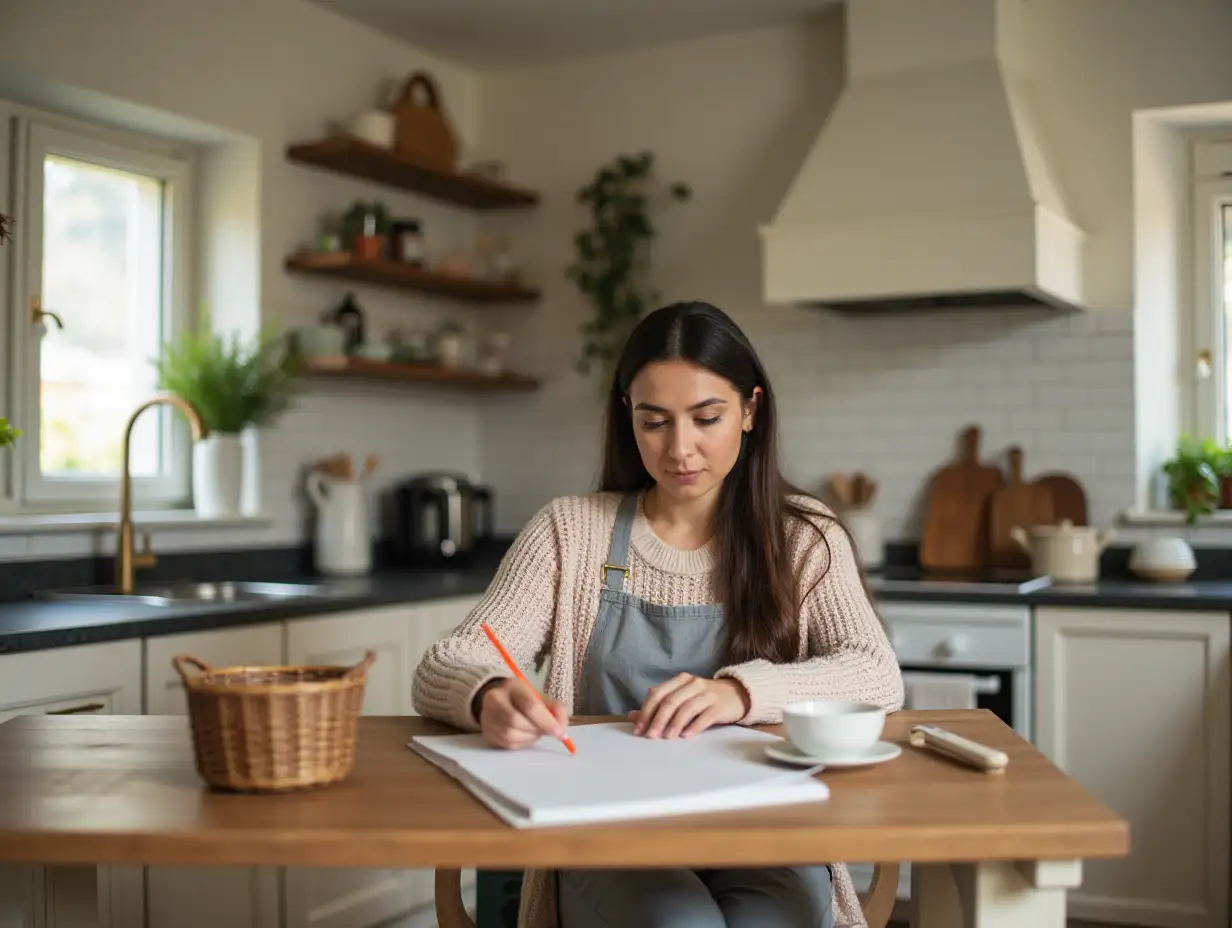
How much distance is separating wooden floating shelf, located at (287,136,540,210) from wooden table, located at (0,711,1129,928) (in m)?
2.83

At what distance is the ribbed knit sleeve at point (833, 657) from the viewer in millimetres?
1832

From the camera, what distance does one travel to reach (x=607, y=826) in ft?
4.44

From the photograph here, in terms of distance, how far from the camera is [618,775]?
151 centimetres

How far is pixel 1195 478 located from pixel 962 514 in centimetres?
68

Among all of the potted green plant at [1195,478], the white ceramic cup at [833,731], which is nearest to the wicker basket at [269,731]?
the white ceramic cup at [833,731]

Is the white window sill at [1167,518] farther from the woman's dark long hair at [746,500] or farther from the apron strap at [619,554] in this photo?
the apron strap at [619,554]

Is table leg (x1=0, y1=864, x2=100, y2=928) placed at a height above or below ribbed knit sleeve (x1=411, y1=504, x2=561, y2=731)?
below

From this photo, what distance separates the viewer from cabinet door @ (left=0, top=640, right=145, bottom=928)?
8.62 feet

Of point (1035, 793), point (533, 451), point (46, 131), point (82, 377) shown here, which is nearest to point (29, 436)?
point (82, 377)

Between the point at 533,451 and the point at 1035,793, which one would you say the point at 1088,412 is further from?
the point at 1035,793

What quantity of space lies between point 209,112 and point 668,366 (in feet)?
7.47

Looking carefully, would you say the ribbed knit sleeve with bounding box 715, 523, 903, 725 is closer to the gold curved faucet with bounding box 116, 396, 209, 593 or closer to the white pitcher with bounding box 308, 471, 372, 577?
the gold curved faucet with bounding box 116, 396, 209, 593

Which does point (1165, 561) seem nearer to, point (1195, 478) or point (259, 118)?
point (1195, 478)

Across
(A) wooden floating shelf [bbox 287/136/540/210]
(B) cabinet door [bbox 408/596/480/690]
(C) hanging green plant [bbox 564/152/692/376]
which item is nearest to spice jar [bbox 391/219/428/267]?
(A) wooden floating shelf [bbox 287/136/540/210]
